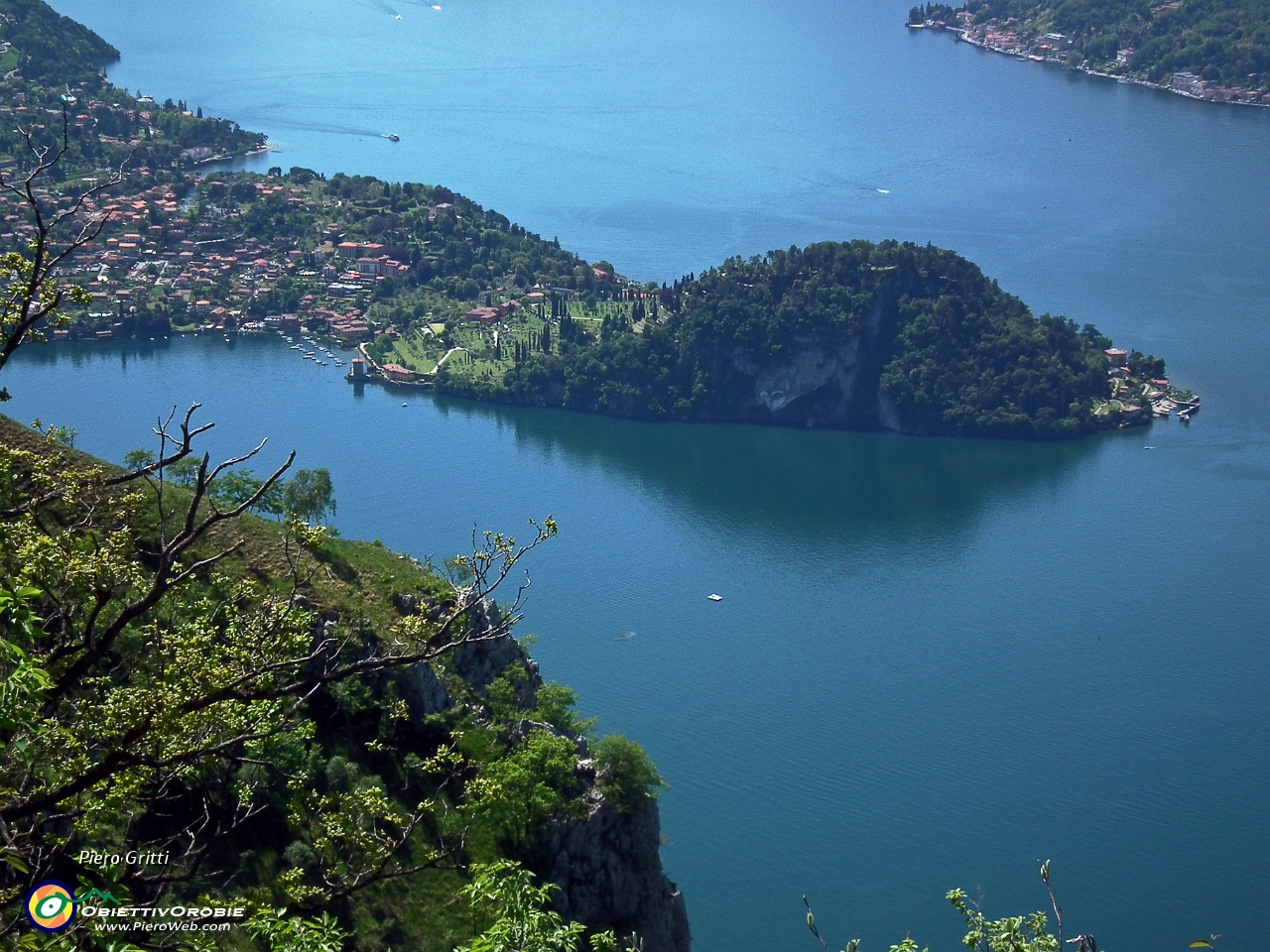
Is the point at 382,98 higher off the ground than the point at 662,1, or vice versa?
the point at 662,1

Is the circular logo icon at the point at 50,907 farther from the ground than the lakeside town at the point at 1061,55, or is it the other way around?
the lakeside town at the point at 1061,55

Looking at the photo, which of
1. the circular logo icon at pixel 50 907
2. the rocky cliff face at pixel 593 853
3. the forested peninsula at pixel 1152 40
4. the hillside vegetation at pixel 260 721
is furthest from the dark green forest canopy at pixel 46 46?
the circular logo icon at pixel 50 907

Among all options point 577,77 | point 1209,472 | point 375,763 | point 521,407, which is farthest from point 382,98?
point 375,763

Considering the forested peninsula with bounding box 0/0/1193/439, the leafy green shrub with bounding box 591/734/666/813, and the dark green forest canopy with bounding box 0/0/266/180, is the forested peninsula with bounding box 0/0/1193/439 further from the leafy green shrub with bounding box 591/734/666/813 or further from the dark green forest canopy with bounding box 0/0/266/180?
the leafy green shrub with bounding box 591/734/666/813

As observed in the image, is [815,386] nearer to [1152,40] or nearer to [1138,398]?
[1138,398]

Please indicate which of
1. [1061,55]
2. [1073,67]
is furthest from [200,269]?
[1061,55]

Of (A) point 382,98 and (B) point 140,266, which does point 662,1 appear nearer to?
(A) point 382,98

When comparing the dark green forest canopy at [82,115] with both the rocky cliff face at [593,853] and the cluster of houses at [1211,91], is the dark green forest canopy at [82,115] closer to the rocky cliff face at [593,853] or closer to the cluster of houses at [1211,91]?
the cluster of houses at [1211,91]

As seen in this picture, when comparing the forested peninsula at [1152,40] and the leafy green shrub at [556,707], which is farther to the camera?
the forested peninsula at [1152,40]
